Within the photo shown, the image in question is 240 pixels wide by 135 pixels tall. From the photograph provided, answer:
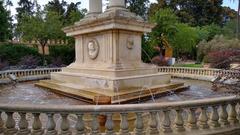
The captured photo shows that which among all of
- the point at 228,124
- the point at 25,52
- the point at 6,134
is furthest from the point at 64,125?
the point at 25,52

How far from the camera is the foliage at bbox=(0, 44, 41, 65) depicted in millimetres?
26453

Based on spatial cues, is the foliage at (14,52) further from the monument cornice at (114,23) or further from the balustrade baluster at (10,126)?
the balustrade baluster at (10,126)

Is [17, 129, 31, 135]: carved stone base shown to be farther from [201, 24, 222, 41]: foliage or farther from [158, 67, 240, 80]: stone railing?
[201, 24, 222, 41]: foliage

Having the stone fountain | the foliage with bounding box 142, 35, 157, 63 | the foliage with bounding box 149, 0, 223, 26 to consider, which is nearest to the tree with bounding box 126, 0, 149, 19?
the foliage with bounding box 149, 0, 223, 26

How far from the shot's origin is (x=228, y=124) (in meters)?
4.67

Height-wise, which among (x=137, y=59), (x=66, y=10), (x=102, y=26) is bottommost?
(x=137, y=59)

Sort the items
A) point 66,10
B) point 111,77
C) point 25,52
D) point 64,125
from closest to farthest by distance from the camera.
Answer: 1. point 64,125
2. point 111,77
3. point 25,52
4. point 66,10

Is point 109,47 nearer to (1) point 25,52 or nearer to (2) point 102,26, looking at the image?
(2) point 102,26

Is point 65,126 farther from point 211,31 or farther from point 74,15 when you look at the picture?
point 211,31

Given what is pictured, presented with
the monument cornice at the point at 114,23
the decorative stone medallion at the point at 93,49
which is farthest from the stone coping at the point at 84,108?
the decorative stone medallion at the point at 93,49

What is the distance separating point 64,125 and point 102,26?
7203mm

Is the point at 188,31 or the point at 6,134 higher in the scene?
the point at 188,31

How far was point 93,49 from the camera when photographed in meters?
11.8

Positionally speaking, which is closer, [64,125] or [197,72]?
[64,125]
